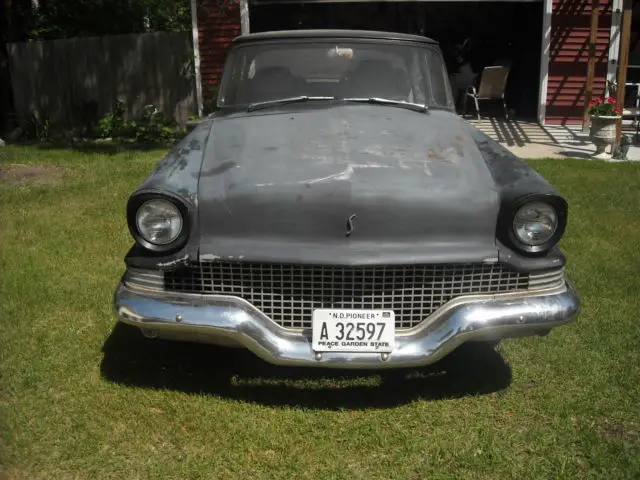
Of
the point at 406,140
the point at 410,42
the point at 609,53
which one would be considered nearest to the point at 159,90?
the point at 609,53

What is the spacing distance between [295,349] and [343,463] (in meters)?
0.50

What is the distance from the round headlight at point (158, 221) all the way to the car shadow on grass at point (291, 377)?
836mm

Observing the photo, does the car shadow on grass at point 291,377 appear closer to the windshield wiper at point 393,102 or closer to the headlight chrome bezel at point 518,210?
the headlight chrome bezel at point 518,210

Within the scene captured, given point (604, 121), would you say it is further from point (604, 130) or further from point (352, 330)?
point (352, 330)

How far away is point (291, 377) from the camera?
3.40 metres

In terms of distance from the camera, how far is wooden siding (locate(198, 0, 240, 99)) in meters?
12.1

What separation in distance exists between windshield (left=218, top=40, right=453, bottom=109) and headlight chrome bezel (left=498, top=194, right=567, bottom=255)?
141 centimetres

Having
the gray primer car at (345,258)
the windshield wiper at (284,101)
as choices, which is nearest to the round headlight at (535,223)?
the gray primer car at (345,258)

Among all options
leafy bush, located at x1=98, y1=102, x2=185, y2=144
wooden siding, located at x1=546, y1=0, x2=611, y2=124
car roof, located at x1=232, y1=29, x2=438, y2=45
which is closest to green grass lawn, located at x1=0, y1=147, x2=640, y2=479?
car roof, located at x1=232, y1=29, x2=438, y2=45

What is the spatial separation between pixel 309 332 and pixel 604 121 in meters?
7.35

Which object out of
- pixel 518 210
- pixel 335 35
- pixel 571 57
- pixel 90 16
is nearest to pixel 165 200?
pixel 518 210

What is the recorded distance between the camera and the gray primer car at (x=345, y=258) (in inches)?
112

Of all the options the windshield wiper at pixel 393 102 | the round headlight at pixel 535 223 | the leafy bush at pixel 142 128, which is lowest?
the leafy bush at pixel 142 128

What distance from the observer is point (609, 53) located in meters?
11.8
